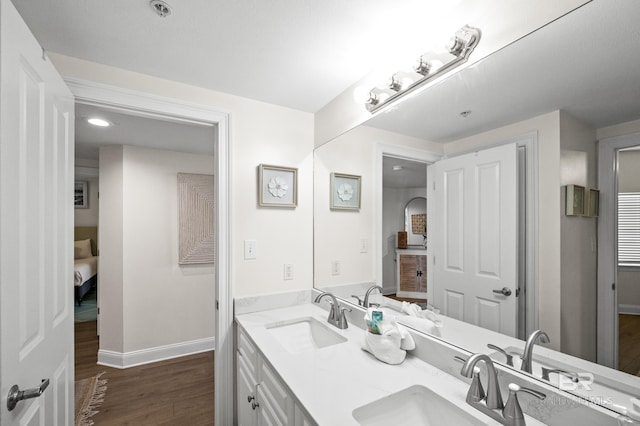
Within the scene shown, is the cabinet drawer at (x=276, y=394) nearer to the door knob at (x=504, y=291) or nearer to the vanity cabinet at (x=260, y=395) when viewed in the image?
the vanity cabinet at (x=260, y=395)

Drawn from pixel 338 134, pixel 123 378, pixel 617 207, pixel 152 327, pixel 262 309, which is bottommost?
pixel 123 378

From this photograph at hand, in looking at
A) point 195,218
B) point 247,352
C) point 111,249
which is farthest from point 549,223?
point 111,249

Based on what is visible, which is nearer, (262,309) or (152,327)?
(262,309)

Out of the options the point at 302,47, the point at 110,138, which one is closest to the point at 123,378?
the point at 110,138

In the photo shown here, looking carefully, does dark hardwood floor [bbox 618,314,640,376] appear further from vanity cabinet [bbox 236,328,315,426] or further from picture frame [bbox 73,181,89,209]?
picture frame [bbox 73,181,89,209]

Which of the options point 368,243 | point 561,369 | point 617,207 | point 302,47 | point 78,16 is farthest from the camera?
point 368,243

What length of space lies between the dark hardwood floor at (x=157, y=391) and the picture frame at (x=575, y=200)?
8.10 ft

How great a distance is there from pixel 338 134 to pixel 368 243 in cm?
74

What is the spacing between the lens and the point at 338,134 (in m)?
1.90

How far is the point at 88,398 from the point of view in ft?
7.63

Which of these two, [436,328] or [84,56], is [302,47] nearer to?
[84,56]

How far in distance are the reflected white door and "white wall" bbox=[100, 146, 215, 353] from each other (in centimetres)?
284

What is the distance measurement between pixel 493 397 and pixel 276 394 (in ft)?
2.56

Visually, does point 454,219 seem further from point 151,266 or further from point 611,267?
point 151,266
